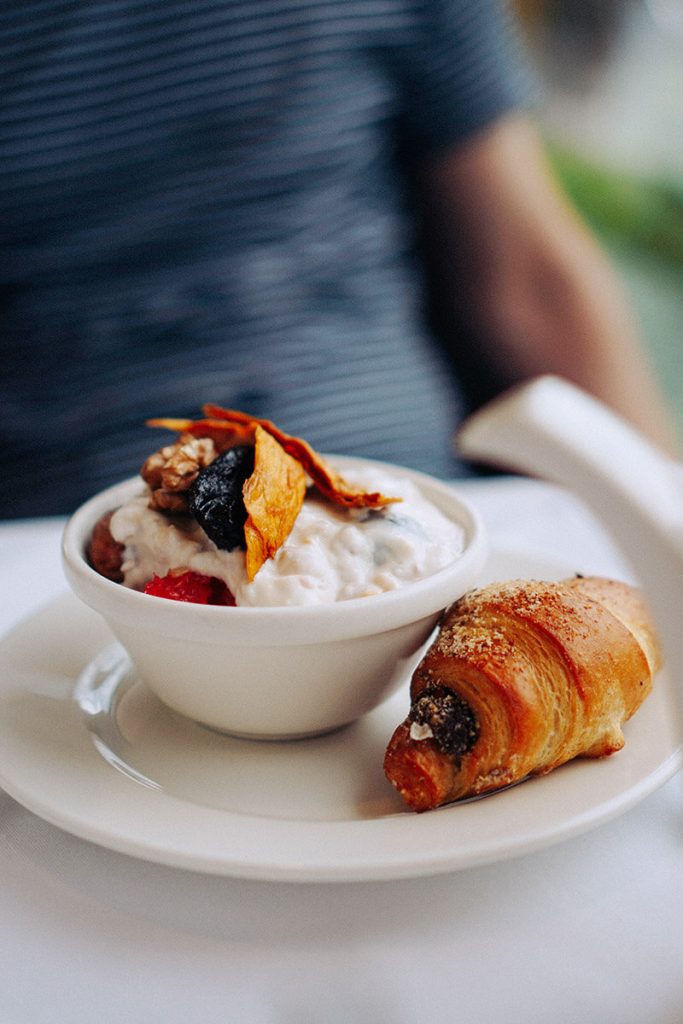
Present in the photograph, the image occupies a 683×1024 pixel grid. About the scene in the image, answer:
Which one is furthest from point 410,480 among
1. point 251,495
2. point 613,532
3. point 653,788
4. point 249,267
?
point 249,267

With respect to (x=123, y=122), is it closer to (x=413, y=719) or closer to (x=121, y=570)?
(x=121, y=570)

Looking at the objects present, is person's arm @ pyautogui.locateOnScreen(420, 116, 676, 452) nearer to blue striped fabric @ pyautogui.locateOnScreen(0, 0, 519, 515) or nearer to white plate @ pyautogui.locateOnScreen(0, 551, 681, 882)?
blue striped fabric @ pyautogui.locateOnScreen(0, 0, 519, 515)

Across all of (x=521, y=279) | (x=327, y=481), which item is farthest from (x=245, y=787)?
(x=521, y=279)

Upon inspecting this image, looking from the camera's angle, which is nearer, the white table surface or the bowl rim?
the white table surface

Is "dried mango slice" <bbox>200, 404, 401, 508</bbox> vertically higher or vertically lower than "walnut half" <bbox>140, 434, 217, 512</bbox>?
lower

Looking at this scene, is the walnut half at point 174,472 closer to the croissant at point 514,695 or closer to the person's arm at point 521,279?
the croissant at point 514,695

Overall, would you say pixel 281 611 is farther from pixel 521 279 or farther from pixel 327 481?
pixel 521 279

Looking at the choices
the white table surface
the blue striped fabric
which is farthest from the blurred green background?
the white table surface
